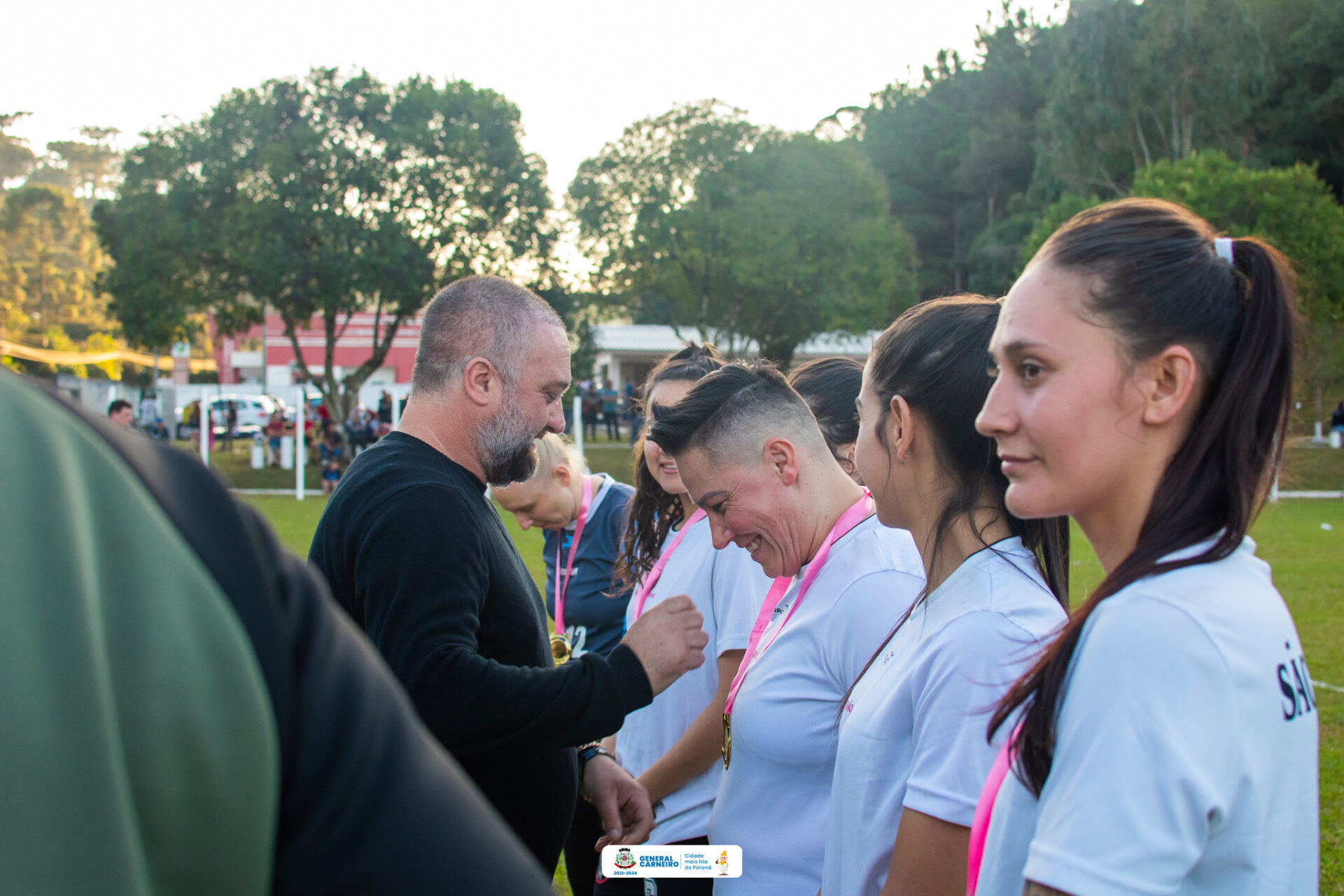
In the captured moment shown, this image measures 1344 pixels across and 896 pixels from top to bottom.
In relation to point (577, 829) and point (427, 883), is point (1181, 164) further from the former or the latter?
point (427, 883)

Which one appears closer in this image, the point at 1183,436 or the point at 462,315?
the point at 1183,436

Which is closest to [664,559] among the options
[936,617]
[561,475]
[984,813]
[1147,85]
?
[561,475]

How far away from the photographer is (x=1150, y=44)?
39.3 metres

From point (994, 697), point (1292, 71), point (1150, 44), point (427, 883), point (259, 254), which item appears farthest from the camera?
point (1292, 71)

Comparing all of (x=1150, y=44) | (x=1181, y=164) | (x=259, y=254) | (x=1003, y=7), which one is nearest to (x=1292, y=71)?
(x=1150, y=44)

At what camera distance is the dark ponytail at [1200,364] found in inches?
55.6

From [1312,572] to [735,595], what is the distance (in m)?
12.8

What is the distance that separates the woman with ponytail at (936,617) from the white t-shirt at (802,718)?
26 cm

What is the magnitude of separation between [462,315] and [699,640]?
129 cm

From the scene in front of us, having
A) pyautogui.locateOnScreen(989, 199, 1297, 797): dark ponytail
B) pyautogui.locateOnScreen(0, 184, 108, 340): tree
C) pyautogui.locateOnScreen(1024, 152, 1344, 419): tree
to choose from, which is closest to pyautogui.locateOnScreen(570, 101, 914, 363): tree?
pyautogui.locateOnScreen(1024, 152, 1344, 419): tree

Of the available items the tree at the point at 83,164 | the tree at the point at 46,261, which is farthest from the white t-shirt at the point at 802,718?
the tree at the point at 83,164

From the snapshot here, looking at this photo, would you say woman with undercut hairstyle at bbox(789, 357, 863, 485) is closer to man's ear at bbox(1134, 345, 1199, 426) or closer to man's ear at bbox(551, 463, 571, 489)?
man's ear at bbox(551, 463, 571, 489)

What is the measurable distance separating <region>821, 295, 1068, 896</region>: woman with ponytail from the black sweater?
2.42ft

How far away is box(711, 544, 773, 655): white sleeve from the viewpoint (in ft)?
10.9
